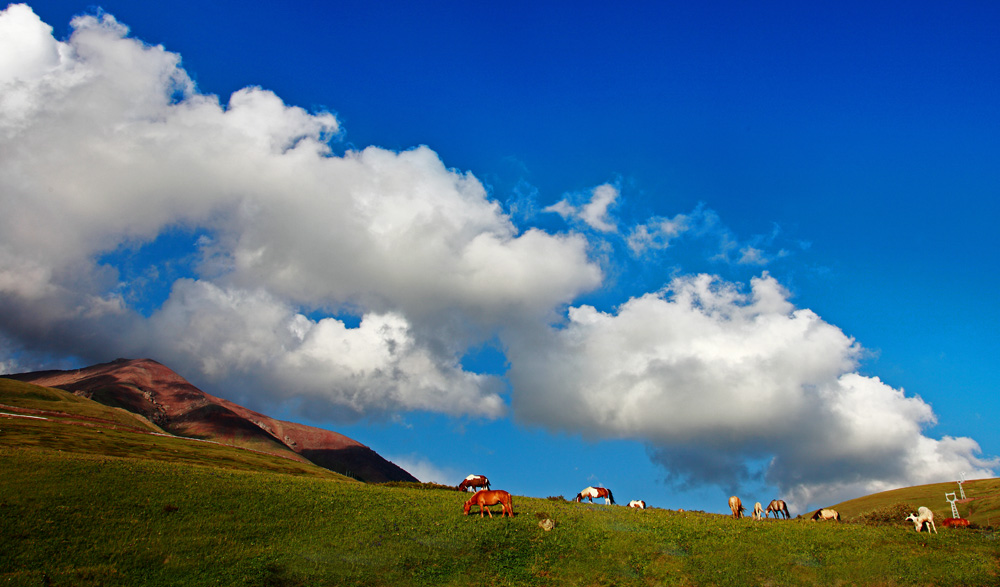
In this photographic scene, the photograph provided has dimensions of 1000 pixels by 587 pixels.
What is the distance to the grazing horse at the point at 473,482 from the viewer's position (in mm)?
60656

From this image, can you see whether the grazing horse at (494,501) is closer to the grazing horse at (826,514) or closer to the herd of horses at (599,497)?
the herd of horses at (599,497)

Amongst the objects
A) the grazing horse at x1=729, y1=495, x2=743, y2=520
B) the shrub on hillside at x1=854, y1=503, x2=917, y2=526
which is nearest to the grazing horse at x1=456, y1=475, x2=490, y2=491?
the grazing horse at x1=729, y1=495, x2=743, y2=520

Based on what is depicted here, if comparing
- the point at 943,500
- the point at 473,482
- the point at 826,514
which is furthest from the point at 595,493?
the point at 943,500

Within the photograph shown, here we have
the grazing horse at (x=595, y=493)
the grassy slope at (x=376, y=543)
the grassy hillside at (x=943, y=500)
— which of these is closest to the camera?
the grassy slope at (x=376, y=543)

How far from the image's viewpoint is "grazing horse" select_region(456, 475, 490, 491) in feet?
199

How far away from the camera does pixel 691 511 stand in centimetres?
4834

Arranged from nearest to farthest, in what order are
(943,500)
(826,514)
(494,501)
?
1. (494,501)
2. (826,514)
3. (943,500)

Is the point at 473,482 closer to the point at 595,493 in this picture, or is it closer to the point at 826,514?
the point at 595,493

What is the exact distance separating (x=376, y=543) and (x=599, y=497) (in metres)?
30.1

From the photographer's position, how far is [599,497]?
58.4m

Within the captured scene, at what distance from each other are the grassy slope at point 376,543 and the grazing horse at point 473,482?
16589 mm

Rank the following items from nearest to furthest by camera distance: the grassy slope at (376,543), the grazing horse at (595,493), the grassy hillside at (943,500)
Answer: the grassy slope at (376,543) → the grazing horse at (595,493) → the grassy hillside at (943,500)

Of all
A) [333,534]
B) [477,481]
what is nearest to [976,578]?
[333,534]

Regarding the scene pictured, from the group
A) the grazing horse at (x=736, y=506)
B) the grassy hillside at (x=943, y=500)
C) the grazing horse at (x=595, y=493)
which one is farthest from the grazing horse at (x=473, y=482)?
the grassy hillside at (x=943, y=500)
